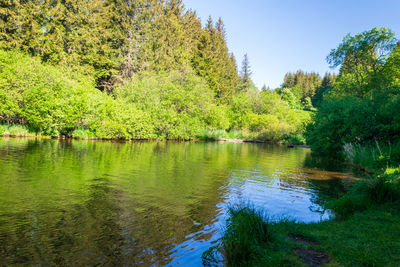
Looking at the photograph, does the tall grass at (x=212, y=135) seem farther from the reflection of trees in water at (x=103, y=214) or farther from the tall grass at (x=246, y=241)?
the tall grass at (x=246, y=241)

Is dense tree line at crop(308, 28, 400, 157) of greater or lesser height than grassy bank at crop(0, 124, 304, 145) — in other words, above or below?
above

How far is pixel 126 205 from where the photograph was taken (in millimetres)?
9109

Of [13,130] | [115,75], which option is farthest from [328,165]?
[115,75]

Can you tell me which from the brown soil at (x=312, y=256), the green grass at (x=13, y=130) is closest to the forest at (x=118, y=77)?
the green grass at (x=13, y=130)

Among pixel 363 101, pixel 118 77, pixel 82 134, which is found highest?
pixel 118 77

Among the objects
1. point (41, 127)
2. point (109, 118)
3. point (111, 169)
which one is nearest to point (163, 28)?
point (109, 118)

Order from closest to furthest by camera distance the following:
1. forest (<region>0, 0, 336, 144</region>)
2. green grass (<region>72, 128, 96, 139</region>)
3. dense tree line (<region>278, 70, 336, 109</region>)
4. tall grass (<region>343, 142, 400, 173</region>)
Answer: tall grass (<region>343, 142, 400, 173</region>), forest (<region>0, 0, 336, 144</region>), green grass (<region>72, 128, 96, 139</region>), dense tree line (<region>278, 70, 336, 109</region>)

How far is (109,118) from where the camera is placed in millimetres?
35219

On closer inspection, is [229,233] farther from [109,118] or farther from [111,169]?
[109,118]

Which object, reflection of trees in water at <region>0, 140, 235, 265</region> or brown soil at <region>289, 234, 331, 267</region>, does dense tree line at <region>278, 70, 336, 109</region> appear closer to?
reflection of trees in water at <region>0, 140, 235, 265</region>

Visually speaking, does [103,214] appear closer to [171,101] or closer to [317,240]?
[317,240]

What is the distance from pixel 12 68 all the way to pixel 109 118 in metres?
11.7

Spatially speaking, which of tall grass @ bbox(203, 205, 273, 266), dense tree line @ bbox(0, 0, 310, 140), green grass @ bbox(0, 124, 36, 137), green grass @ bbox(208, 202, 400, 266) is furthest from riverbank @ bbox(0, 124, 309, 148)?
tall grass @ bbox(203, 205, 273, 266)

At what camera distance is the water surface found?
19.0 feet
